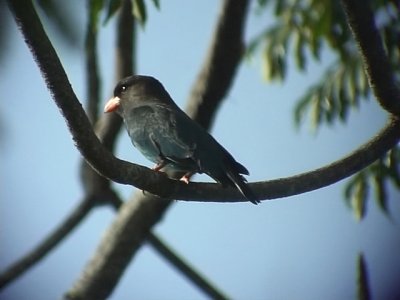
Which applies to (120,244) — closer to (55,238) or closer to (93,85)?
(55,238)

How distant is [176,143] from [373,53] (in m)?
1.20

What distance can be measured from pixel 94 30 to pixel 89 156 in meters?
0.89

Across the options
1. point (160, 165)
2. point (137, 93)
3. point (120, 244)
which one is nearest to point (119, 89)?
point (137, 93)

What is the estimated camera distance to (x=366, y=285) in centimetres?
404

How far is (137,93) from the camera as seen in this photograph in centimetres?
589

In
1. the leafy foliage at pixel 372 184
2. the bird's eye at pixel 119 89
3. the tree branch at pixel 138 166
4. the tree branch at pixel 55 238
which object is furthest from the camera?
the tree branch at pixel 55 238

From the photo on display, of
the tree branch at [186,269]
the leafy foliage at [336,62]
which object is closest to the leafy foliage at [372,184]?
the leafy foliage at [336,62]

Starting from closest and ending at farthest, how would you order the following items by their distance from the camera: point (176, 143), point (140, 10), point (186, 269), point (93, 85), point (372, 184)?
1. point (140, 10)
2. point (176, 143)
3. point (372, 184)
4. point (93, 85)
5. point (186, 269)

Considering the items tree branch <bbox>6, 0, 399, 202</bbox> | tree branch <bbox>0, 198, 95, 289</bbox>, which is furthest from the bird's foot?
tree branch <bbox>0, 198, 95, 289</bbox>

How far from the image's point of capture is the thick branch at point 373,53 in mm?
3904

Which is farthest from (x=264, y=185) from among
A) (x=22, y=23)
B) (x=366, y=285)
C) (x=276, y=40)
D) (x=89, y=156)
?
(x=276, y=40)

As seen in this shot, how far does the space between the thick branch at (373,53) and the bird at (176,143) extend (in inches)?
30.5

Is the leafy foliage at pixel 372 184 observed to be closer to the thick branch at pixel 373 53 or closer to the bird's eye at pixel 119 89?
the thick branch at pixel 373 53

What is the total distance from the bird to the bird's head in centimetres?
1
